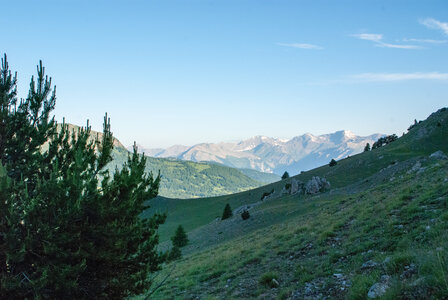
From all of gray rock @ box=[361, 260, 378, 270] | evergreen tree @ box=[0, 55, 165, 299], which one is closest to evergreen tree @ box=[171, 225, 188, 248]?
evergreen tree @ box=[0, 55, 165, 299]

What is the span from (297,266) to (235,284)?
3.05m

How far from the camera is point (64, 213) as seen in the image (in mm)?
7629

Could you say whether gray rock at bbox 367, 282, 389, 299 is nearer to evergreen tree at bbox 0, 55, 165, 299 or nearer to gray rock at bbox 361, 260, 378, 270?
gray rock at bbox 361, 260, 378, 270

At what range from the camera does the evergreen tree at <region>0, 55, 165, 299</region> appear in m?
7.32

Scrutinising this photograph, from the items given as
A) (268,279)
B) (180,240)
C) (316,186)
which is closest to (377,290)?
(268,279)

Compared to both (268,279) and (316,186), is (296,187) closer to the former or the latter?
(316,186)

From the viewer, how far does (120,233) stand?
873 centimetres

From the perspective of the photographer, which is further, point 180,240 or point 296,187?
point 296,187

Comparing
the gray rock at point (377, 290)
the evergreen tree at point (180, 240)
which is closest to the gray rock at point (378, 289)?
the gray rock at point (377, 290)

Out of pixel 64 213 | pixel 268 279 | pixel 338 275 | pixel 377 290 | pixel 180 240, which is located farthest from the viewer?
pixel 180 240

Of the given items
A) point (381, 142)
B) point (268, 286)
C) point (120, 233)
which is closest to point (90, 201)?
point (120, 233)

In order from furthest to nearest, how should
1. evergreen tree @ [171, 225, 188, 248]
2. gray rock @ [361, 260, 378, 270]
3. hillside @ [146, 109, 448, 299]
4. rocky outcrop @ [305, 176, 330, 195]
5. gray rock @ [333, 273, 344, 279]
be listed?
rocky outcrop @ [305, 176, 330, 195]
evergreen tree @ [171, 225, 188, 248]
gray rock @ [333, 273, 344, 279]
gray rock @ [361, 260, 378, 270]
hillside @ [146, 109, 448, 299]

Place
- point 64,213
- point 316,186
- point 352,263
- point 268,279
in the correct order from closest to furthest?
point 64,213
point 352,263
point 268,279
point 316,186

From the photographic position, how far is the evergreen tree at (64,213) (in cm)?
732
